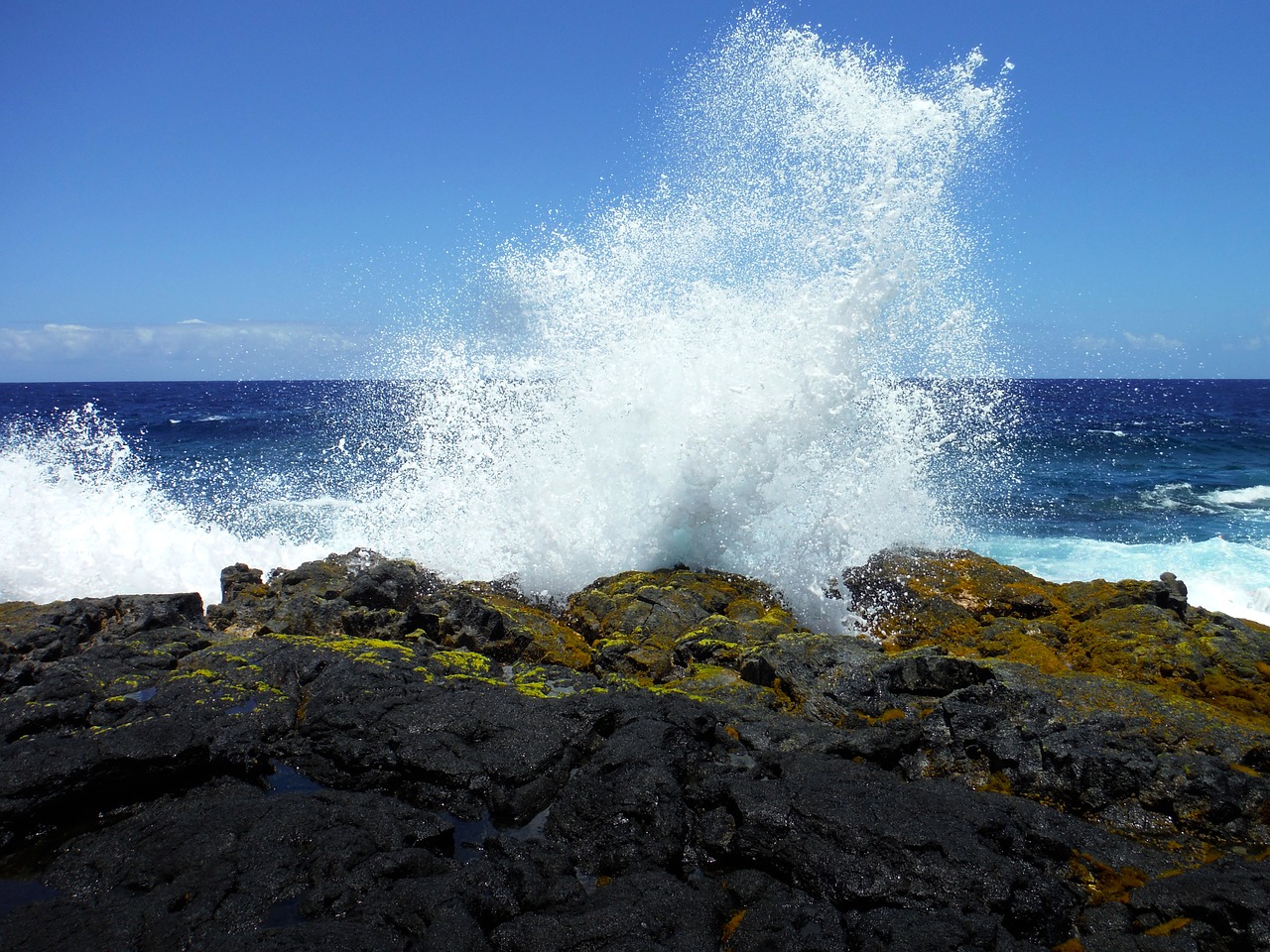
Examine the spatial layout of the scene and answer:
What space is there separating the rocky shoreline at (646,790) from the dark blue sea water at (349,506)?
4.68m

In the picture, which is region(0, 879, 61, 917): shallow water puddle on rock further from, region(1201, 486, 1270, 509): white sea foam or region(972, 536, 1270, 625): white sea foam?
region(1201, 486, 1270, 509): white sea foam

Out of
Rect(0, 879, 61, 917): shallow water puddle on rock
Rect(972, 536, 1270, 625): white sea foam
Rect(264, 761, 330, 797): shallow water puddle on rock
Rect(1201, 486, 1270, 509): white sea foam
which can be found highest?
Rect(264, 761, 330, 797): shallow water puddle on rock

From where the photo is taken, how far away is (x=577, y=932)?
346 cm

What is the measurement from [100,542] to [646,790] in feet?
40.0

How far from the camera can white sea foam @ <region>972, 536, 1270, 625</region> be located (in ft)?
38.4

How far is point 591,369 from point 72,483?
10.4 m

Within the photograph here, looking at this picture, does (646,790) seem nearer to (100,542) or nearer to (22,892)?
(22,892)

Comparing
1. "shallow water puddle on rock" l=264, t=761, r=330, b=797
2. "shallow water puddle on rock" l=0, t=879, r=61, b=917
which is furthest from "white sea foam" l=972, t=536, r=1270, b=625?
"shallow water puddle on rock" l=0, t=879, r=61, b=917

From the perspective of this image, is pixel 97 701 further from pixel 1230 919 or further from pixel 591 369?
pixel 591 369

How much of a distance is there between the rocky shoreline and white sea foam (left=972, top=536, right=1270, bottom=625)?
561cm

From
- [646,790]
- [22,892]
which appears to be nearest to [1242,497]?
[646,790]

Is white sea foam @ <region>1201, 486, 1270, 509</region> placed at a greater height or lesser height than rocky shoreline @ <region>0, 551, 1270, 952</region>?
lesser

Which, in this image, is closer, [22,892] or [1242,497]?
[22,892]

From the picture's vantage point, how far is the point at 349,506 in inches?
621
